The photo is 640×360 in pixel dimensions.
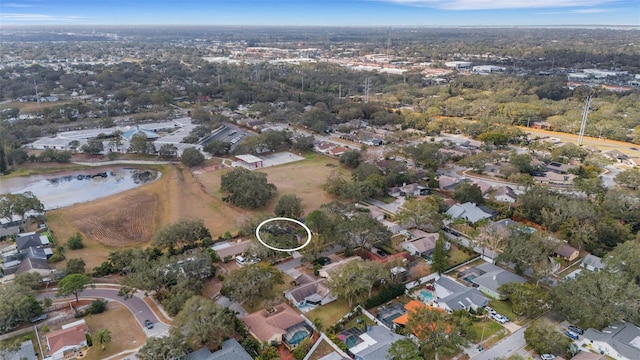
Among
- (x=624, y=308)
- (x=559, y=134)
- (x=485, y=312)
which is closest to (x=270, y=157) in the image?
(x=485, y=312)

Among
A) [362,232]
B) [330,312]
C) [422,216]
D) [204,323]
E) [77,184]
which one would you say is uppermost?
[362,232]

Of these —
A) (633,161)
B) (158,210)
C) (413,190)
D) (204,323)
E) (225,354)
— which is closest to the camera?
(225,354)

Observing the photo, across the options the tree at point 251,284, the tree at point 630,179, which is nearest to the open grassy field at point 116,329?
the tree at point 251,284

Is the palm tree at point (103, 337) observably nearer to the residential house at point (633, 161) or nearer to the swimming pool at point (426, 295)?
the swimming pool at point (426, 295)

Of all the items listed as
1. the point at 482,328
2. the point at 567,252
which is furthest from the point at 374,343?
the point at 567,252

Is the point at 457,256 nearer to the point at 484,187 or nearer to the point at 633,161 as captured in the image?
the point at 484,187
